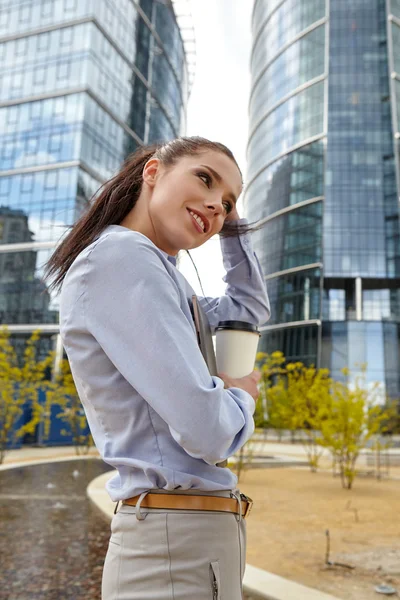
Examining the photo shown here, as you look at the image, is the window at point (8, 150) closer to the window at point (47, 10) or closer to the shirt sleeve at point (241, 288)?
the window at point (47, 10)

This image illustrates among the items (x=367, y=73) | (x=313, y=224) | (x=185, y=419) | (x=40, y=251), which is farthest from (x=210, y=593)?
(x=367, y=73)

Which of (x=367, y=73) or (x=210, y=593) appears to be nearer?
(x=210, y=593)

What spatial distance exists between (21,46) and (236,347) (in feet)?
146

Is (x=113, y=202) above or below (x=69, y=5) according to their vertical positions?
below

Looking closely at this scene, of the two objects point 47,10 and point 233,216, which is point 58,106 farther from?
point 233,216

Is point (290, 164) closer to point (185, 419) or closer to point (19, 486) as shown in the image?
point (19, 486)

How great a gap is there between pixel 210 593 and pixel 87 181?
3727cm

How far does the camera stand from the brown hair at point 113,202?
4.14 ft

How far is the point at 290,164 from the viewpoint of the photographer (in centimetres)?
5709

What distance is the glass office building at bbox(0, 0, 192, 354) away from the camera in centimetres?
3519

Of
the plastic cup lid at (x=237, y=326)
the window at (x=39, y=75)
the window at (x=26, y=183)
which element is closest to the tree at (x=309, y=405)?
the plastic cup lid at (x=237, y=326)

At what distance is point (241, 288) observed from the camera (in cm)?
150

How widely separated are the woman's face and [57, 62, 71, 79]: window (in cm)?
4111

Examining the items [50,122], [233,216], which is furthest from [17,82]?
[233,216]
